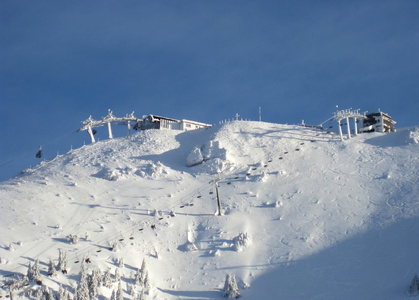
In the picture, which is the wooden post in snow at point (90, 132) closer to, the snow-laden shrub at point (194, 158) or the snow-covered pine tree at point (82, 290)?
the snow-laden shrub at point (194, 158)

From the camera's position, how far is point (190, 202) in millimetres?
60031

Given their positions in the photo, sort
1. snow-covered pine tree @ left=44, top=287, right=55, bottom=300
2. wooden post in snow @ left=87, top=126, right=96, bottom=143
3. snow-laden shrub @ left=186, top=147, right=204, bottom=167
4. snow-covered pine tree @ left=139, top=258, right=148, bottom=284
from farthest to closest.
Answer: wooden post in snow @ left=87, top=126, right=96, bottom=143 < snow-laden shrub @ left=186, top=147, right=204, bottom=167 < snow-covered pine tree @ left=139, top=258, right=148, bottom=284 < snow-covered pine tree @ left=44, top=287, right=55, bottom=300

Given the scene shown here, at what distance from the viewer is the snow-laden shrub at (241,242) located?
50.2 m

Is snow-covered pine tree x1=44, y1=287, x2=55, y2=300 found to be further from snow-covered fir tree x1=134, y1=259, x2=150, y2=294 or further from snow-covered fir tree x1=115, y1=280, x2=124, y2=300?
snow-covered fir tree x1=134, y1=259, x2=150, y2=294

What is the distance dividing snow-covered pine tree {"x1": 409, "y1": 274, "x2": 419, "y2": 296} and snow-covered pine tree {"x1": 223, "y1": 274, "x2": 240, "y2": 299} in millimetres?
13550

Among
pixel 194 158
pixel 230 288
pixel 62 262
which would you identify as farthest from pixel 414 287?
pixel 194 158

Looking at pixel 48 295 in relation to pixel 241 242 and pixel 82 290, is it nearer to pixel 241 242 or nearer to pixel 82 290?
pixel 82 290

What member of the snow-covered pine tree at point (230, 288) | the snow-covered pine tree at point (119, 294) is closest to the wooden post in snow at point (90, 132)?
the snow-covered pine tree at point (119, 294)

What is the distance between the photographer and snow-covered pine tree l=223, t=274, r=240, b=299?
43.2 metres

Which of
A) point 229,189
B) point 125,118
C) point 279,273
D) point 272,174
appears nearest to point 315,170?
point 272,174

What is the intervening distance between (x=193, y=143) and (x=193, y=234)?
24197 millimetres

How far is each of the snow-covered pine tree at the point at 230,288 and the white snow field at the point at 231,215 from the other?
104cm

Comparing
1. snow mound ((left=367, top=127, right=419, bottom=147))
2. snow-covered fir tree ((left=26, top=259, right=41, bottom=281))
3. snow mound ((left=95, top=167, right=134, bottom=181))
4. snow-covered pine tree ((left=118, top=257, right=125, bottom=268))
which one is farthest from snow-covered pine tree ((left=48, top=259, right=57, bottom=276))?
snow mound ((left=367, top=127, right=419, bottom=147))

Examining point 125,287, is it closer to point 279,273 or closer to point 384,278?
point 279,273
